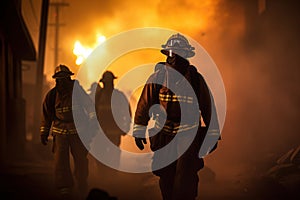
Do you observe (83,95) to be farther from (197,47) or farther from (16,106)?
(197,47)

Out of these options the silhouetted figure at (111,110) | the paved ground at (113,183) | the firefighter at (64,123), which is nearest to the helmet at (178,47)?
the firefighter at (64,123)

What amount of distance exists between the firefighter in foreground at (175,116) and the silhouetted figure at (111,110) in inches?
146

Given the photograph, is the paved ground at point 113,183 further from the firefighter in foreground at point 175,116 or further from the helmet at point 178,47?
the helmet at point 178,47

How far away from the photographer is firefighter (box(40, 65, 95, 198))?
738 cm

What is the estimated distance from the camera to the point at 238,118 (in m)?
13.9

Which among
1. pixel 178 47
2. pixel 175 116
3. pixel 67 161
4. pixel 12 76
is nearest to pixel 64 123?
pixel 67 161

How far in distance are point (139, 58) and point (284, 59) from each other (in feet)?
26.7

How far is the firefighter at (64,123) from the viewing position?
738 cm

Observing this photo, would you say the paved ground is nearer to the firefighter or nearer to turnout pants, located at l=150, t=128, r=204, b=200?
the firefighter

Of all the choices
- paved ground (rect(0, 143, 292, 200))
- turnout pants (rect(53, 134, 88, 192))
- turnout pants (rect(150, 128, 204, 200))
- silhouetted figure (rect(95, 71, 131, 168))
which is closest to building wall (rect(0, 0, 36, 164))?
paved ground (rect(0, 143, 292, 200))

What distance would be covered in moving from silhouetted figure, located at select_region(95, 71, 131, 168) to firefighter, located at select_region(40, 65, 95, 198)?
2.34 metres

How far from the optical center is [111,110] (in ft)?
32.9

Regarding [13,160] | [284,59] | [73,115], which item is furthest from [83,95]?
[284,59]

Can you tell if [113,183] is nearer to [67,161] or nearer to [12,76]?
[67,161]
